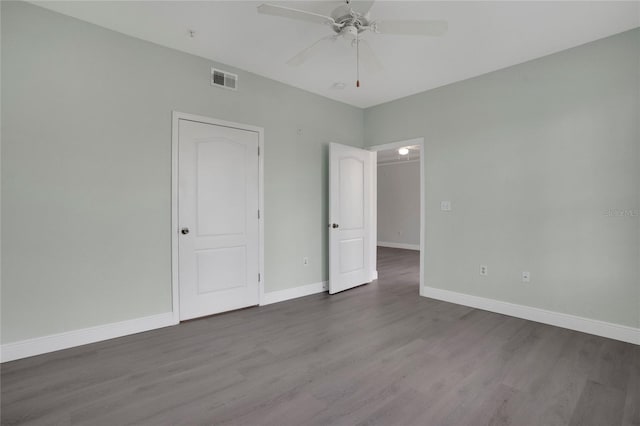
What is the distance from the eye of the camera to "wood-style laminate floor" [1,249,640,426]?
6.08 feet

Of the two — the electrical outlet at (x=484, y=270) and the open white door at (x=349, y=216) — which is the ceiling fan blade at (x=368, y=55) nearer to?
the open white door at (x=349, y=216)

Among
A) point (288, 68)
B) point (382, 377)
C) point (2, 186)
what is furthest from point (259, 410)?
point (288, 68)

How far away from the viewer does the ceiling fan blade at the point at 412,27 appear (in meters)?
2.15

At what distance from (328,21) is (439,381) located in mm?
2715

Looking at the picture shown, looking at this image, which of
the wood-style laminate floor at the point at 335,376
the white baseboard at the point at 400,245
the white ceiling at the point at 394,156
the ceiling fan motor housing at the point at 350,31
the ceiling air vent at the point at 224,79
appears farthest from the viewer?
the white baseboard at the point at 400,245

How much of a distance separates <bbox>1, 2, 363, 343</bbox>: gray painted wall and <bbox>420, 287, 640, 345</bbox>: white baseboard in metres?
Answer: 3.42

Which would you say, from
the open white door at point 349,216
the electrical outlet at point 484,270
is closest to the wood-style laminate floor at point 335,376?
the electrical outlet at point 484,270

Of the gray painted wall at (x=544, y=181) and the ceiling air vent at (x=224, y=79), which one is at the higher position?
the ceiling air vent at (x=224, y=79)

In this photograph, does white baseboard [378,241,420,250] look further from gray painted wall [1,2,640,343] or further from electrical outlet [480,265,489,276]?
electrical outlet [480,265,489,276]

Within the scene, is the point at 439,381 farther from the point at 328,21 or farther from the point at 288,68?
the point at 288,68

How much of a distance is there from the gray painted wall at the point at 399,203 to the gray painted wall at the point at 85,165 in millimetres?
6487

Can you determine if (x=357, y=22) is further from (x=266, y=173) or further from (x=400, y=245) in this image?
(x=400, y=245)

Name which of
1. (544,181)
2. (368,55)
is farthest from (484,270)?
(368,55)

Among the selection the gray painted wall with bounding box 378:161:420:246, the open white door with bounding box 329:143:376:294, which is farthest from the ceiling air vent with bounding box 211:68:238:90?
the gray painted wall with bounding box 378:161:420:246
